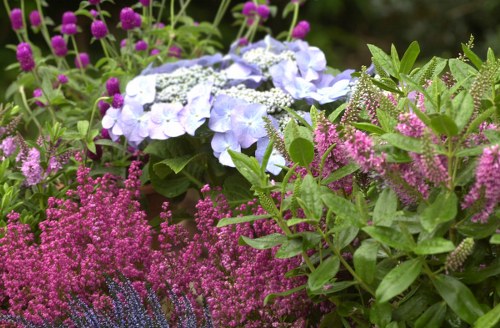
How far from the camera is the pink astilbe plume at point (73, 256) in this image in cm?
122

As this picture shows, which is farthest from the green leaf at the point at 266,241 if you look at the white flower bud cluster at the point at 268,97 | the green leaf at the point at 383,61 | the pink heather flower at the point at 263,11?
the pink heather flower at the point at 263,11

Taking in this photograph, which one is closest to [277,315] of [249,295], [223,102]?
[249,295]

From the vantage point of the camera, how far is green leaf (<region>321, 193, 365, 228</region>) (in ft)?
3.11

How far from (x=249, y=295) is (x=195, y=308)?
11 cm

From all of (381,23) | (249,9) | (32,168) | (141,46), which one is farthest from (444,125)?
→ (381,23)

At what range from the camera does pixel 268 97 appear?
1571 mm

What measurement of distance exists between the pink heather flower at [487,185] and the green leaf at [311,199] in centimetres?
19

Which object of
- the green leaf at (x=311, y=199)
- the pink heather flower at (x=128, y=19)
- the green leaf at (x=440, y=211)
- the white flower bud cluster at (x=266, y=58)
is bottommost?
the white flower bud cluster at (x=266, y=58)

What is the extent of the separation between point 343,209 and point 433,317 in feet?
0.58

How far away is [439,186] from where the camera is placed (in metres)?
0.96

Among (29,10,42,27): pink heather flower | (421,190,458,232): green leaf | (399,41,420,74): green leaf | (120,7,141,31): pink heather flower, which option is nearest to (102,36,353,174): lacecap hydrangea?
(120,7,141,31): pink heather flower

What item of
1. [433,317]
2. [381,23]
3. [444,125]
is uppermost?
[444,125]

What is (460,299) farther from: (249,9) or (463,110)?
(249,9)

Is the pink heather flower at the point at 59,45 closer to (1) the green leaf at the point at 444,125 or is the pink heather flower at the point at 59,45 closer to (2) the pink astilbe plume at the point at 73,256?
(2) the pink astilbe plume at the point at 73,256
